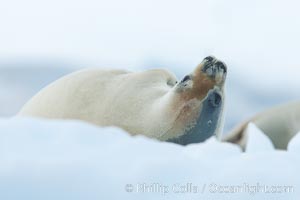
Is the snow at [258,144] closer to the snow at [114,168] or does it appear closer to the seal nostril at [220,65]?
the seal nostril at [220,65]

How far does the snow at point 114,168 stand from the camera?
2971 mm

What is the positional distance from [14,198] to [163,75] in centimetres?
279

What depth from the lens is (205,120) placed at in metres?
4.91

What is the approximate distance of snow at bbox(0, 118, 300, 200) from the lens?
297 cm

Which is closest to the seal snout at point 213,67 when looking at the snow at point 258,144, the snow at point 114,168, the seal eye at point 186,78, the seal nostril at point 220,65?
the seal nostril at point 220,65

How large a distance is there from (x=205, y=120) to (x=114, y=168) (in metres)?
1.91

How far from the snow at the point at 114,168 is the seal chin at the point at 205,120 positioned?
56.1 inches

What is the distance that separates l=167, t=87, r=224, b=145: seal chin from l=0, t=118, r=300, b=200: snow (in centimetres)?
143

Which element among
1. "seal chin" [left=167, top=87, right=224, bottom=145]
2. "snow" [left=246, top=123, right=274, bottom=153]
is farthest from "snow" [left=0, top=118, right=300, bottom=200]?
Result: "seal chin" [left=167, top=87, right=224, bottom=145]

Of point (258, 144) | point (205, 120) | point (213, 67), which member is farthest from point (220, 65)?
point (258, 144)

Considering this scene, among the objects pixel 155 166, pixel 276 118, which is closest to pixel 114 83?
pixel 276 118

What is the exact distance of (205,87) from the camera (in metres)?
4.87

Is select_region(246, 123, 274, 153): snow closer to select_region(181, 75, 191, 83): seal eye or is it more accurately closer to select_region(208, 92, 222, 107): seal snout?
select_region(208, 92, 222, 107): seal snout

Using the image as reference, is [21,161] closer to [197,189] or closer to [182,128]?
[197,189]
